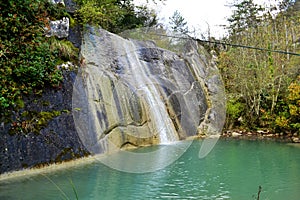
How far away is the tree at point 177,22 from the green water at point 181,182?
14.1m

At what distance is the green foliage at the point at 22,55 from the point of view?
19.0ft

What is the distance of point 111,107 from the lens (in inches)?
318

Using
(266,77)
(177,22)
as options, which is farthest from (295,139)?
(177,22)

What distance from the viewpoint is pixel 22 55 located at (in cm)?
616

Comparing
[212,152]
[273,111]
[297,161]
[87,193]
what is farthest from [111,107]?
[273,111]

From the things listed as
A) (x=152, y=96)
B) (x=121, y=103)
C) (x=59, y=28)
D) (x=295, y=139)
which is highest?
(x=59, y=28)

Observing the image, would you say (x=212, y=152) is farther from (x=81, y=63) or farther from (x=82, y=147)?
(x=81, y=63)

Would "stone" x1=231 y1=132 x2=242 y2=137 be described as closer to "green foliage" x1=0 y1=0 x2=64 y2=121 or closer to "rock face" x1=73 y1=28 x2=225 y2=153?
"rock face" x1=73 y1=28 x2=225 y2=153

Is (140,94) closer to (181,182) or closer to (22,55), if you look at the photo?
(22,55)

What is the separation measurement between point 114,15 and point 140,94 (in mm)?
3147

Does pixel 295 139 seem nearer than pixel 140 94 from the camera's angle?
No

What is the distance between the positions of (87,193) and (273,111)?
851 centimetres

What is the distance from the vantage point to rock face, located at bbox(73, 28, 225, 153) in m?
7.48

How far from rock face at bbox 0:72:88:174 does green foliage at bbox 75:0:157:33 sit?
1.99 metres
